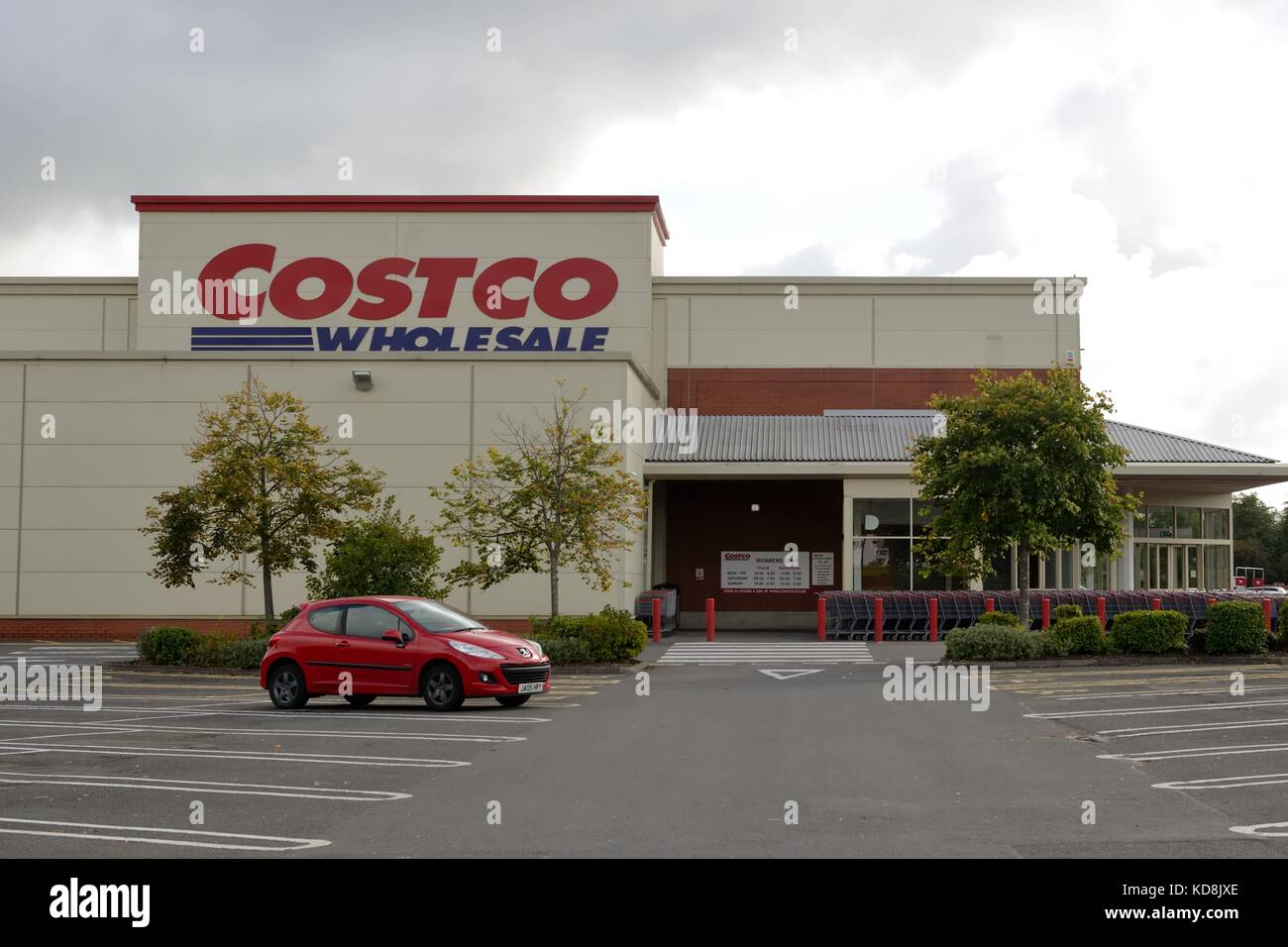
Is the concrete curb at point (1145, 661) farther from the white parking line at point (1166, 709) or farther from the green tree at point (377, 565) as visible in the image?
the green tree at point (377, 565)

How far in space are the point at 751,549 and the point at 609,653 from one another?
17016 mm

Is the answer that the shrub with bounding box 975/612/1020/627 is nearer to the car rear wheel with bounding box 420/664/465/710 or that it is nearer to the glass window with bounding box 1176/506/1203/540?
the car rear wheel with bounding box 420/664/465/710

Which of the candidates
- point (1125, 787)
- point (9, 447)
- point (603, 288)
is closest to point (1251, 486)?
point (603, 288)

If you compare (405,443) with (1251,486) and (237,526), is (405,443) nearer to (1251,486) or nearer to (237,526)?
(237,526)

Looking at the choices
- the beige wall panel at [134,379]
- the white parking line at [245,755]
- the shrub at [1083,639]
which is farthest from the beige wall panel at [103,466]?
the shrub at [1083,639]

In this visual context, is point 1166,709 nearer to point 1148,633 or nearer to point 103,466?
point 1148,633

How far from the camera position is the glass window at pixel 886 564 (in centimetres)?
3600

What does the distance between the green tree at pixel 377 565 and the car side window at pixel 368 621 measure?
18.5ft

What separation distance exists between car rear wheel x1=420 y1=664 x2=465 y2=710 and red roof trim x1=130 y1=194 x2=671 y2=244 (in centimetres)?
2504

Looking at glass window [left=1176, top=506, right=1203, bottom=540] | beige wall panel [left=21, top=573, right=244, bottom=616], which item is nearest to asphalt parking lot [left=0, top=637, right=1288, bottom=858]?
beige wall panel [left=21, top=573, right=244, bottom=616]

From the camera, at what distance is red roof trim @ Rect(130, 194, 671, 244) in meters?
39.8

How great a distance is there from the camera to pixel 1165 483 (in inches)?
1449

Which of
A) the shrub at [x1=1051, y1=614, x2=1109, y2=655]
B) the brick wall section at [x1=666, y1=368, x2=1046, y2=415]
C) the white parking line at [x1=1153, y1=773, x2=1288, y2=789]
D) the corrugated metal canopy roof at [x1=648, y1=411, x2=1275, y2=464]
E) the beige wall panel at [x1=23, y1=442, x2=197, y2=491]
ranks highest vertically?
the brick wall section at [x1=666, y1=368, x2=1046, y2=415]

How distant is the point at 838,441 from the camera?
38.0 metres
